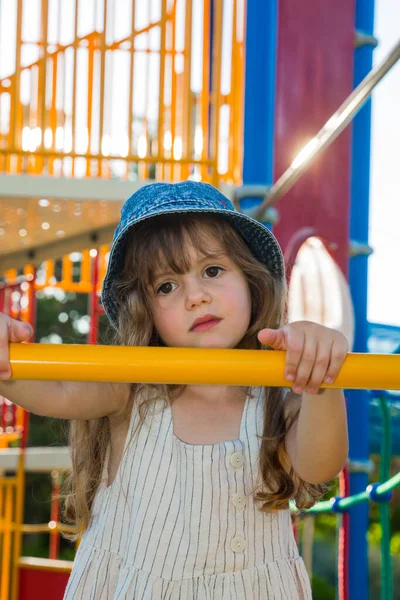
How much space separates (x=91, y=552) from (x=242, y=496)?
0.84 ft

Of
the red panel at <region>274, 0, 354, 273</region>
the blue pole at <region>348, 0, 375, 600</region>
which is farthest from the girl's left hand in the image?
the blue pole at <region>348, 0, 375, 600</region>

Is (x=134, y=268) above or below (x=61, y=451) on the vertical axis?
above

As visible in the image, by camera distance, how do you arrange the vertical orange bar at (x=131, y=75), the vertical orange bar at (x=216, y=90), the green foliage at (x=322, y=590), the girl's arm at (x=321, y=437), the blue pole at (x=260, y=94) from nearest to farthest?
1. the girl's arm at (x=321, y=437)
2. the blue pole at (x=260, y=94)
3. the vertical orange bar at (x=216, y=90)
4. the vertical orange bar at (x=131, y=75)
5. the green foliage at (x=322, y=590)

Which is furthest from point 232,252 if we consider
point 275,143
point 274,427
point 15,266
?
point 15,266

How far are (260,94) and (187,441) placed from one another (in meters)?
1.15

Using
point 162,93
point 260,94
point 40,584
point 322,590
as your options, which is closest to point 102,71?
point 162,93

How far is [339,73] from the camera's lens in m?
2.43

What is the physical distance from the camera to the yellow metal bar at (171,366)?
3.18 ft

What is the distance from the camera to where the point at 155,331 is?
1.58 meters

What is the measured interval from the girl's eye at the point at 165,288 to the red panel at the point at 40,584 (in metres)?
2.92

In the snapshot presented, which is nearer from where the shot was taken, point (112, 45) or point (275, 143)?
point (275, 143)

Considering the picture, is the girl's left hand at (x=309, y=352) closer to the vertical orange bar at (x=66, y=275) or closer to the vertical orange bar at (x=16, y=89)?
the vertical orange bar at (x=16, y=89)

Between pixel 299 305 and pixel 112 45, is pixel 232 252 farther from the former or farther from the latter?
pixel 112 45

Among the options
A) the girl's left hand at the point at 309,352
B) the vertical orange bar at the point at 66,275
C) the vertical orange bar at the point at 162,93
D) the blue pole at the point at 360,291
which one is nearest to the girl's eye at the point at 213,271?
the girl's left hand at the point at 309,352
